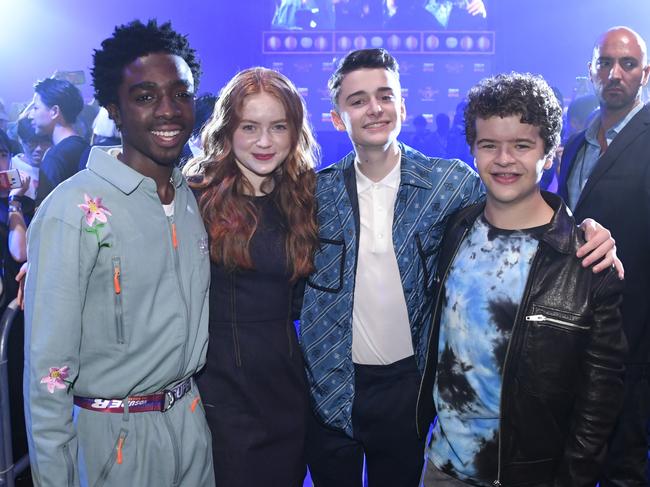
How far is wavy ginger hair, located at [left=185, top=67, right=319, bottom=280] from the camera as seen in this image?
6.52ft

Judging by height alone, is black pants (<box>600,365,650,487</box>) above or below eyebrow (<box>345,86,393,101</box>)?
below

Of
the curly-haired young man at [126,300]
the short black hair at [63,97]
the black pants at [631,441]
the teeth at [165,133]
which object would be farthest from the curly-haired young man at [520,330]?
the short black hair at [63,97]

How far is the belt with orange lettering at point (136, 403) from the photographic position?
5.24 ft

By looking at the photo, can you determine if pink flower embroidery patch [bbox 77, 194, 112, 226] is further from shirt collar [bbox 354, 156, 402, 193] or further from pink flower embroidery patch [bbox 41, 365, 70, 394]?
shirt collar [bbox 354, 156, 402, 193]

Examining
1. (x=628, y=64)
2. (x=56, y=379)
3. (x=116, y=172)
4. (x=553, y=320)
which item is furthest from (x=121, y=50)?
(x=628, y=64)

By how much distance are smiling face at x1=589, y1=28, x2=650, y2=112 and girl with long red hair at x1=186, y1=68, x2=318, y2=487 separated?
186 cm

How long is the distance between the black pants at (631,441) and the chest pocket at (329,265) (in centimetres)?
155

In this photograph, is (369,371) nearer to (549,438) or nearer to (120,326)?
(549,438)

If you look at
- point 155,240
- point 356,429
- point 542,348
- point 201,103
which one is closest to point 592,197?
point 542,348

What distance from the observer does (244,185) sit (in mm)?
2191

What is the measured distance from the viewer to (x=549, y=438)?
169 cm

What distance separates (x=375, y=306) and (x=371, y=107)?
0.78m

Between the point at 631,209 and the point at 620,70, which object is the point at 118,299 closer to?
the point at 631,209

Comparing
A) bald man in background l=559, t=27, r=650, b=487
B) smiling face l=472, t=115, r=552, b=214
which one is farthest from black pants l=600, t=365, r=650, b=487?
smiling face l=472, t=115, r=552, b=214
